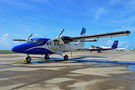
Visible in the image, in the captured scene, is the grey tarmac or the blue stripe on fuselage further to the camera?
the blue stripe on fuselage

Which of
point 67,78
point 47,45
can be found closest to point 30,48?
point 47,45

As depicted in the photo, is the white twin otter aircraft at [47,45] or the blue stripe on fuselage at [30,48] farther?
the white twin otter aircraft at [47,45]

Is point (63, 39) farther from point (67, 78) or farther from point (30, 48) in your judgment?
point (67, 78)

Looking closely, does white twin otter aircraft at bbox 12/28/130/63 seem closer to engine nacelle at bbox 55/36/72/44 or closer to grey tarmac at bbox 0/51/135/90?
engine nacelle at bbox 55/36/72/44

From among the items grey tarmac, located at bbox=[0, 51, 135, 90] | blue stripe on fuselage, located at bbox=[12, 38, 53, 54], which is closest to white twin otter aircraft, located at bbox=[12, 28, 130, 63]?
blue stripe on fuselage, located at bbox=[12, 38, 53, 54]

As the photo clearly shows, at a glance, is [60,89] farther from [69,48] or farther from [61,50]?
[69,48]

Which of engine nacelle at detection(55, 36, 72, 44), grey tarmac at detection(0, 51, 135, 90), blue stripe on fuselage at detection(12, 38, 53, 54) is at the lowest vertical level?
grey tarmac at detection(0, 51, 135, 90)

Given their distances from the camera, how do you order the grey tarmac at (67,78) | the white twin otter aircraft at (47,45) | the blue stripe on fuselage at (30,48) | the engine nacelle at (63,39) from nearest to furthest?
1. the grey tarmac at (67,78)
2. the blue stripe on fuselage at (30,48)
3. the white twin otter aircraft at (47,45)
4. the engine nacelle at (63,39)

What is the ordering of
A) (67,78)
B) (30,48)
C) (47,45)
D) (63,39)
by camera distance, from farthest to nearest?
(63,39) → (47,45) → (30,48) → (67,78)

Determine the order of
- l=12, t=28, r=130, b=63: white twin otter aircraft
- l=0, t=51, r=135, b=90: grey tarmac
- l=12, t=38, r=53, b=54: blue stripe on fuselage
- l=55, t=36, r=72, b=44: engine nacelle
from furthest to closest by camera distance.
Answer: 1. l=55, t=36, r=72, b=44: engine nacelle
2. l=12, t=28, r=130, b=63: white twin otter aircraft
3. l=12, t=38, r=53, b=54: blue stripe on fuselage
4. l=0, t=51, r=135, b=90: grey tarmac

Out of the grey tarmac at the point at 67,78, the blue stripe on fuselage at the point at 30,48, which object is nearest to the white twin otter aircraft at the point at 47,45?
the blue stripe on fuselage at the point at 30,48

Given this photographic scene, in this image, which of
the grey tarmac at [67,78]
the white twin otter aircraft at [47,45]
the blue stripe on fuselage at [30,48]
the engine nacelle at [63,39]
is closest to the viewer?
the grey tarmac at [67,78]

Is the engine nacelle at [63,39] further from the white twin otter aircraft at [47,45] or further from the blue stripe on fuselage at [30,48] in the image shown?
the blue stripe on fuselage at [30,48]

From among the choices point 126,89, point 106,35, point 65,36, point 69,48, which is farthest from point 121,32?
point 126,89
